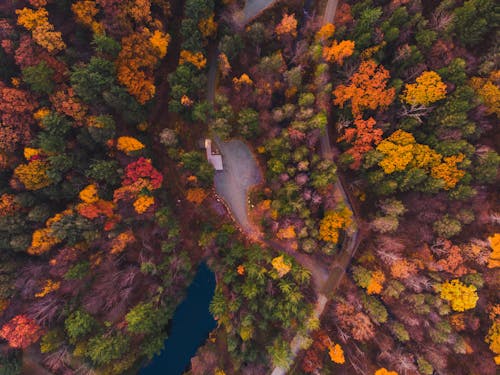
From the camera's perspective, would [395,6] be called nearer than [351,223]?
Yes

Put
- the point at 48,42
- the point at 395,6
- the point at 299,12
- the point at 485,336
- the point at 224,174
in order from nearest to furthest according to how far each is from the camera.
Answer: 1. the point at 48,42
2. the point at 395,6
3. the point at 485,336
4. the point at 299,12
5. the point at 224,174

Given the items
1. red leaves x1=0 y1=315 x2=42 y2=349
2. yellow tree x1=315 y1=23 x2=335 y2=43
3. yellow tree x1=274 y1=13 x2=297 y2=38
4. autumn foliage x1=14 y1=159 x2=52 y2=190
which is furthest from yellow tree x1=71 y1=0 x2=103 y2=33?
red leaves x1=0 y1=315 x2=42 y2=349

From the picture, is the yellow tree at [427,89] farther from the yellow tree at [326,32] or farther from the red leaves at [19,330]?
the red leaves at [19,330]

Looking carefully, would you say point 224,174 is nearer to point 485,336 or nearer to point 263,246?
point 263,246

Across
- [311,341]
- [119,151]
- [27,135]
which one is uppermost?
[27,135]

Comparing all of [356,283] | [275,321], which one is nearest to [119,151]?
[275,321]

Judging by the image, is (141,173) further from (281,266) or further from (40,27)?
(281,266)
